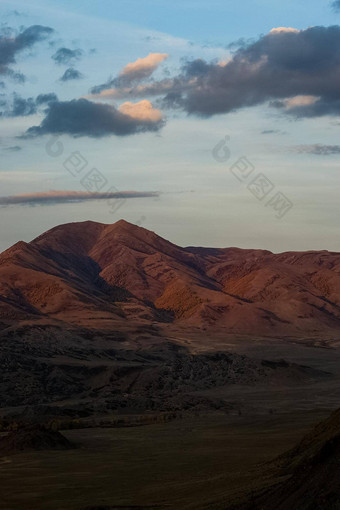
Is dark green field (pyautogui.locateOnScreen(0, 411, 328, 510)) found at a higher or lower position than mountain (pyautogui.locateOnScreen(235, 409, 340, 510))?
lower

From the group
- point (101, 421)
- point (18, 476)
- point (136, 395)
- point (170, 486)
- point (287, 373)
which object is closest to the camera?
point (170, 486)

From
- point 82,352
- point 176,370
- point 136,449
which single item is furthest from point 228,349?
point 136,449

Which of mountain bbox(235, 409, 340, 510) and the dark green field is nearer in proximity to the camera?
mountain bbox(235, 409, 340, 510)

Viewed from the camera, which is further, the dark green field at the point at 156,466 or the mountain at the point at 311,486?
the dark green field at the point at 156,466

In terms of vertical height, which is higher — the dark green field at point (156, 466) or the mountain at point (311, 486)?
the mountain at point (311, 486)

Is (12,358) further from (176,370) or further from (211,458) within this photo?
(211,458)

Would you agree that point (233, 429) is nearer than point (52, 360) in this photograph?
Yes

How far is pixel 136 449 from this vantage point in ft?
200

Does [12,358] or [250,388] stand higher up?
[12,358]

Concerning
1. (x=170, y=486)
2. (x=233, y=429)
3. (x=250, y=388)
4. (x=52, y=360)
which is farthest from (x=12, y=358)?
(x=170, y=486)

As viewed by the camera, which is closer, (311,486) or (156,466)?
(311,486)

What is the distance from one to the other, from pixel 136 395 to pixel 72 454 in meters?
45.7

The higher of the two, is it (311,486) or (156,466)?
(311,486)

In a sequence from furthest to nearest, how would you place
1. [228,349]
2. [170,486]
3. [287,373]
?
[228,349]
[287,373]
[170,486]
